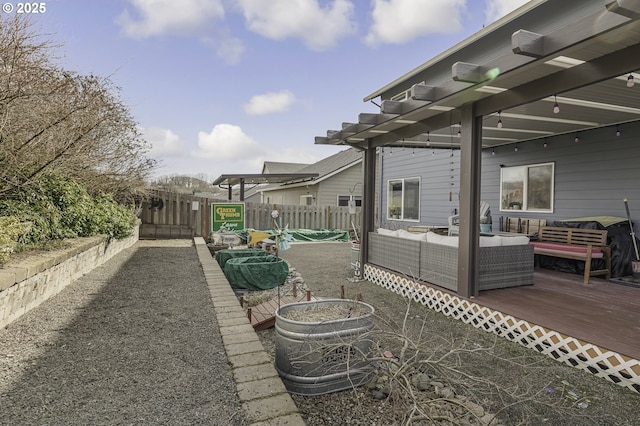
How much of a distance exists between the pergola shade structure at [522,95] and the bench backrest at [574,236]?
1718 mm

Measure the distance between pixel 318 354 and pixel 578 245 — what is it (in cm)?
531

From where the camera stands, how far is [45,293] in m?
3.61

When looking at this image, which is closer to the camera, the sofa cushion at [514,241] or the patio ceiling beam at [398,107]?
the patio ceiling beam at [398,107]

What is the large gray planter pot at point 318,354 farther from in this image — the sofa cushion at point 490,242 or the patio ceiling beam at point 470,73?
the sofa cushion at point 490,242

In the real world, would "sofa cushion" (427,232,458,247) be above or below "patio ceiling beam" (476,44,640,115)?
below

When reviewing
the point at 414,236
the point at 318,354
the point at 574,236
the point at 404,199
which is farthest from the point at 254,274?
the point at 404,199

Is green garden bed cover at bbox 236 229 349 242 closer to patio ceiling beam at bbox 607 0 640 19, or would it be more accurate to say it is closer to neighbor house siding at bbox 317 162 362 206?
neighbor house siding at bbox 317 162 362 206

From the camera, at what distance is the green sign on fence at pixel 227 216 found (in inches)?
430

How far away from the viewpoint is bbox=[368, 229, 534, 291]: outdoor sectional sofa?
4535 millimetres

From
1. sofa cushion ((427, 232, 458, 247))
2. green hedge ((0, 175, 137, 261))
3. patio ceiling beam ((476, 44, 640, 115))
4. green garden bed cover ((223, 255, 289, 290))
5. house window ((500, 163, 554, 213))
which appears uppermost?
patio ceiling beam ((476, 44, 640, 115))

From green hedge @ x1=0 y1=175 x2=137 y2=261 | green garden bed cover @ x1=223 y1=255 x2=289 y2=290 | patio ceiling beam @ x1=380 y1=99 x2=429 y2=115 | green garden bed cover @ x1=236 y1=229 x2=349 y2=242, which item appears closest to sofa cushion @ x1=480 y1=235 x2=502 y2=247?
patio ceiling beam @ x1=380 y1=99 x2=429 y2=115

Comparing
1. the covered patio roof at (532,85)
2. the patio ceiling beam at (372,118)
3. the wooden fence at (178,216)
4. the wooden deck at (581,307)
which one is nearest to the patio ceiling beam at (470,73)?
the covered patio roof at (532,85)

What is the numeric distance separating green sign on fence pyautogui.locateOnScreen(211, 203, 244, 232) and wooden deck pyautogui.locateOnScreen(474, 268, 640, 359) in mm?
8222

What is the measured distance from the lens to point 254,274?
227 inches
